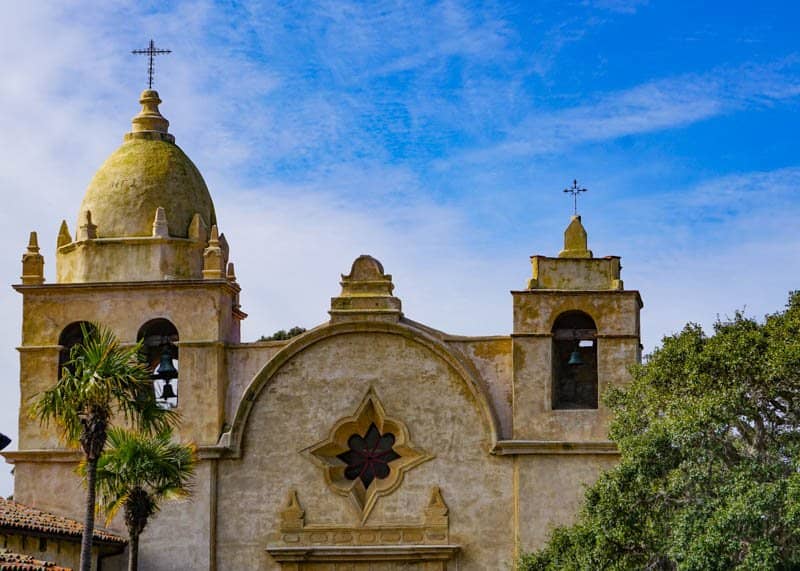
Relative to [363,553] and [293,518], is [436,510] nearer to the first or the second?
[363,553]

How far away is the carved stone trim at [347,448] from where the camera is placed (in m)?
40.4

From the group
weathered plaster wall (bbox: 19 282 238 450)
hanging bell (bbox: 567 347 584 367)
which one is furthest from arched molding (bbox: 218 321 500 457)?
hanging bell (bbox: 567 347 584 367)

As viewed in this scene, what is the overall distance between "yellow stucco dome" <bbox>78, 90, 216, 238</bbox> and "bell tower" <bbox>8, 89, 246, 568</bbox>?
0.02 metres

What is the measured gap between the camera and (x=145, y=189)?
42.7m

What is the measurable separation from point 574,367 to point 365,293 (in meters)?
4.87

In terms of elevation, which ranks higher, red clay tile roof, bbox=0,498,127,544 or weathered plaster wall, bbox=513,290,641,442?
weathered plaster wall, bbox=513,290,641,442

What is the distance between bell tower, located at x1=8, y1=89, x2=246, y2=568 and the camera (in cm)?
4109

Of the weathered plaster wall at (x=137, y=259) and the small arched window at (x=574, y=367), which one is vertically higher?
the weathered plaster wall at (x=137, y=259)

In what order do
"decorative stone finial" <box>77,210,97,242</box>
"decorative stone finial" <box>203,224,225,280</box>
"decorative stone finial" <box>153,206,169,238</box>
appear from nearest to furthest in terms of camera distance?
1. "decorative stone finial" <box>203,224,225,280</box>
2. "decorative stone finial" <box>153,206,169,238</box>
3. "decorative stone finial" <box>77,210,97,242</box>

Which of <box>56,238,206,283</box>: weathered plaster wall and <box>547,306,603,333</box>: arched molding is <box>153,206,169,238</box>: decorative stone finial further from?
<box>547,306,603,333</box>: arched molding

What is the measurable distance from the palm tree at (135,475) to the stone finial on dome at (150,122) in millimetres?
9504

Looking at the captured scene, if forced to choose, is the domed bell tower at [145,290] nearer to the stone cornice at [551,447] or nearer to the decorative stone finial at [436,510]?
the decorative stone finial at [436,510]

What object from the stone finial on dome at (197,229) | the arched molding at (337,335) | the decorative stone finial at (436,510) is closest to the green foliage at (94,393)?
the arched molding at (337,335)

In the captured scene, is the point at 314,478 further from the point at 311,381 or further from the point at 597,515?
the point at 597,515
